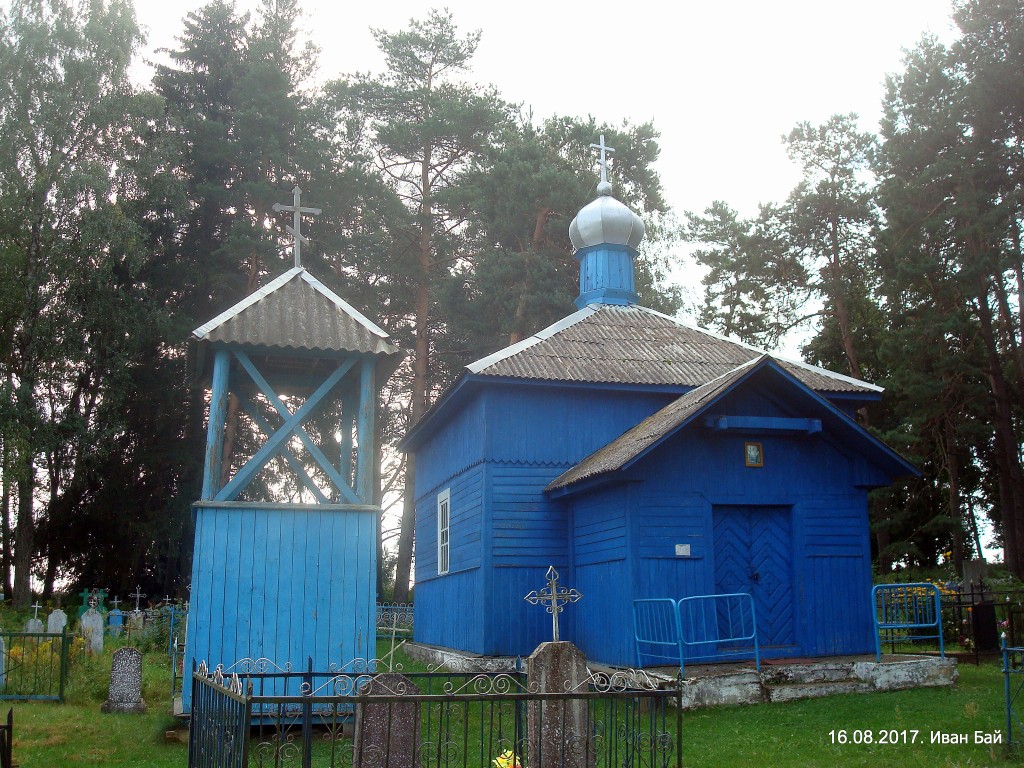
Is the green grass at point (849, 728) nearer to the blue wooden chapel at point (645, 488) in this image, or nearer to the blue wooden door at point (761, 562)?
the blue wooden door at point (761, 562)

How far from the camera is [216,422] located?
10.0m

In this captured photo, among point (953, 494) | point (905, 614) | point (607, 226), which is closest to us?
point (905, 614)

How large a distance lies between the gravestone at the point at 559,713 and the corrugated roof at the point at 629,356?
744cm

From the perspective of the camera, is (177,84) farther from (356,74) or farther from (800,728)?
(800,728)

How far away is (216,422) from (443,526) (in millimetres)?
7496

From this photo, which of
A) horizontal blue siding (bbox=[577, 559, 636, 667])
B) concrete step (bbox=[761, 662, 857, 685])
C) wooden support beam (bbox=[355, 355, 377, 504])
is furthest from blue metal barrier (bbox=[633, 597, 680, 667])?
wooden support beam (bbox=[355, 355, 377, 504])

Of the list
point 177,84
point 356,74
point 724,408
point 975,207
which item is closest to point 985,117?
point 975,207

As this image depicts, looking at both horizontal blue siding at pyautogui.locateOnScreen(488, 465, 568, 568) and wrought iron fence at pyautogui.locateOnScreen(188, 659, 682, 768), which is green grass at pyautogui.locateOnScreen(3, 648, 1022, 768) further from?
horizontal blue siding at pyautogui.locateOnScreen(488, 465, 568, 568)

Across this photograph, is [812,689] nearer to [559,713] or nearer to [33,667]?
[559,713]

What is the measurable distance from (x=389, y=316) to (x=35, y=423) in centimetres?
1049

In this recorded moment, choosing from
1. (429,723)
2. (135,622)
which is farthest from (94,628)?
(429,723)

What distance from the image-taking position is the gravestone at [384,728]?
5945mm

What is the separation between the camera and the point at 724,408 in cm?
1225

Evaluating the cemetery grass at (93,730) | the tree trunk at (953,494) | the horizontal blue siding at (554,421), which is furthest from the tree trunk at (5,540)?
the tree trunk at (953,494)
